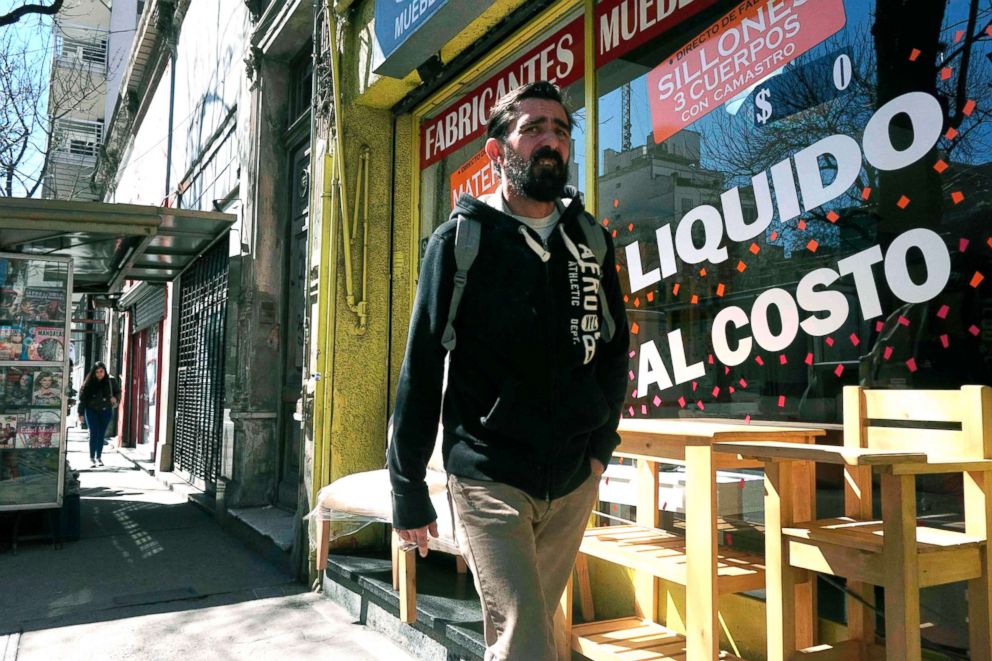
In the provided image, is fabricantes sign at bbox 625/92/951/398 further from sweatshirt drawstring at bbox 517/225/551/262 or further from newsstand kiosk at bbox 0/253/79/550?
newsstand kiosk at bbox 0/253/79/550

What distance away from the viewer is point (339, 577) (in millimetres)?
4926

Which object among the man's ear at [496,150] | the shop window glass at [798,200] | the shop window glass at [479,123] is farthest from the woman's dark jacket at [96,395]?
the man's ear at [496,150]

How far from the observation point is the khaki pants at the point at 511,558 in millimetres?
1804

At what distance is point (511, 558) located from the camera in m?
1.85

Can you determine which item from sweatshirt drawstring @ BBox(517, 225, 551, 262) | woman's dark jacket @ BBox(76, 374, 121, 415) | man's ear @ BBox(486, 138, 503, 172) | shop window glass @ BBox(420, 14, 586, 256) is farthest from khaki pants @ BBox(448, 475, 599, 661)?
woman's dark jacket @ BBox(76, 374, 121, 415)

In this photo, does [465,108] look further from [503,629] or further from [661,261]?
[503,629]

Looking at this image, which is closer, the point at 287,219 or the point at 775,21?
the point at 775,21

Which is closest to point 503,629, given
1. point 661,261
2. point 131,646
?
point 661,261

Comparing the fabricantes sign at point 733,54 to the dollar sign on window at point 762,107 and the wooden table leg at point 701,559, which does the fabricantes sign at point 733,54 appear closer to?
the dollar sign on window at point 762,107

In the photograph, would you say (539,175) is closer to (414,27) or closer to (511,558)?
(511,558)

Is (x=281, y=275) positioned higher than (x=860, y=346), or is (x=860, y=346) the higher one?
(x=281, y=275)

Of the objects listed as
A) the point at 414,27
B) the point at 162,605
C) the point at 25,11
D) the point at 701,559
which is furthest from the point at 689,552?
the point at 25,11

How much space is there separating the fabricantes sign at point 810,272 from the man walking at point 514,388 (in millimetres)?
1137

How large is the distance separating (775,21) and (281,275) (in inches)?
233
